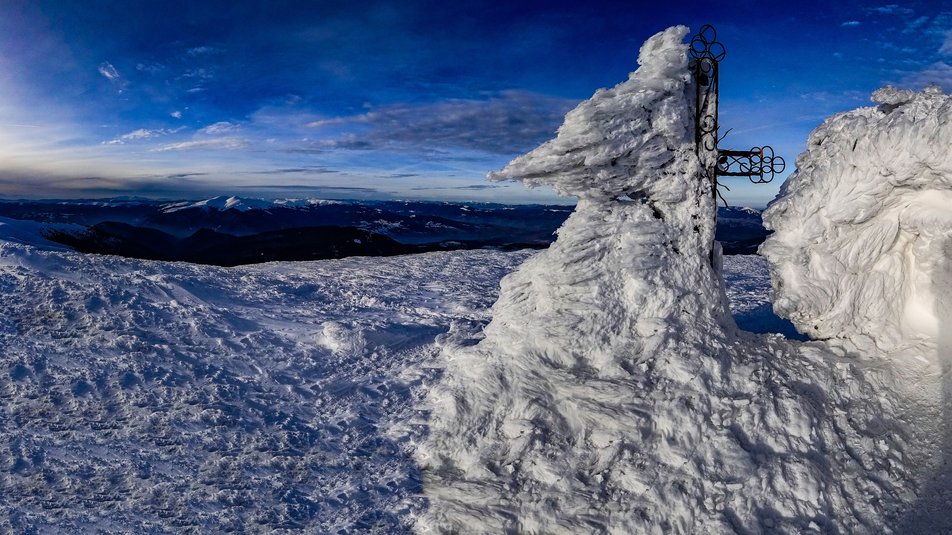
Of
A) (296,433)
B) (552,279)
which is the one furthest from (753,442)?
(296,433)

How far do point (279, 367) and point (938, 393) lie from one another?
8.40m

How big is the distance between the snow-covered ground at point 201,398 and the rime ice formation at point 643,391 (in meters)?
0.86

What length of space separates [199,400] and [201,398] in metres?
0.05

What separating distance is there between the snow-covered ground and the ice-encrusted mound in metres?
5.22

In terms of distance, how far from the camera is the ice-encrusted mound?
19.8ft

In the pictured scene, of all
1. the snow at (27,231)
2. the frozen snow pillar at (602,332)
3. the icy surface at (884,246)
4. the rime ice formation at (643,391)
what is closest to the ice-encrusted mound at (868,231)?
the icy surface at (884,246)

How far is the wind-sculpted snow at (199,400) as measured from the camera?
511 cm

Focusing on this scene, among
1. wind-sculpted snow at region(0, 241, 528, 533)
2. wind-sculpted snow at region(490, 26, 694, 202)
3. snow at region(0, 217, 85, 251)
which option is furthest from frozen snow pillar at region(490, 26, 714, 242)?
snow at region(0, 217, 85, 251)

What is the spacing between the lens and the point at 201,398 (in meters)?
6.76

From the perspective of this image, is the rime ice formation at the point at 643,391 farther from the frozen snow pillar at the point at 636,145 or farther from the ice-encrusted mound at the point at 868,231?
the ice-encrusted mound at the point at 868,231

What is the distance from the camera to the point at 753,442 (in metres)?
5.34

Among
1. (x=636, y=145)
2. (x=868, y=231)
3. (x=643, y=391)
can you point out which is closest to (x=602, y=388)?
(x=643, y=391)

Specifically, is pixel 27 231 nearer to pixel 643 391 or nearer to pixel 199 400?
pixel 199 400

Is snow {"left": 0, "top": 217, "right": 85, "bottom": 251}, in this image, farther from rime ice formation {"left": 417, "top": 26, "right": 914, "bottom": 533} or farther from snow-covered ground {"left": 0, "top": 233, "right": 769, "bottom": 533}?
rime ice formation {"left": 417, "top": 26, "right": 914, "bottom": 533}
